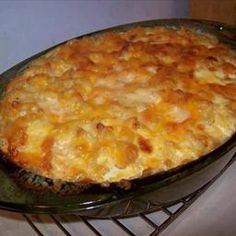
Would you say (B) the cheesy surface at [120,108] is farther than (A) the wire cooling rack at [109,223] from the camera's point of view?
No

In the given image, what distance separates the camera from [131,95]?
3.52 feet

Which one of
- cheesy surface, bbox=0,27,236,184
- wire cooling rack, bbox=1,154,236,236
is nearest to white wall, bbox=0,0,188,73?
cheesy surface, bbox=0,27,236,184

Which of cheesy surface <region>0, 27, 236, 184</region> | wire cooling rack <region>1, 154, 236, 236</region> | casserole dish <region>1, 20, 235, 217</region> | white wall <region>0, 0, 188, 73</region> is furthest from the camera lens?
white wall <region>0, 0, 188, 73</region>

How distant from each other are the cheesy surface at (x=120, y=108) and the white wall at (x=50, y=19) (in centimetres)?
45

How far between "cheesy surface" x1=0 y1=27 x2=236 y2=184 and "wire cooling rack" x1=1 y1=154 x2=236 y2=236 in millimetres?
206

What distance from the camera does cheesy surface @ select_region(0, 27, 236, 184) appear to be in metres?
0.92

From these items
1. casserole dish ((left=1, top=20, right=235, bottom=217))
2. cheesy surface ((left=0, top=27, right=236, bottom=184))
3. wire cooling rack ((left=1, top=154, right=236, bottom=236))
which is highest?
cheesy surface ((left=0, top=27, right=236, bottom=184))

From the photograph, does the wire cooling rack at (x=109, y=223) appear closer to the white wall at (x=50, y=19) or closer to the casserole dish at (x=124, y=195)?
the casserole dish at (x=124, y=195)

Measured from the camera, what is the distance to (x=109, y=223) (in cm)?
111

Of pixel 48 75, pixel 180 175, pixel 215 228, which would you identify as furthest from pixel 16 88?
pixel 215 228

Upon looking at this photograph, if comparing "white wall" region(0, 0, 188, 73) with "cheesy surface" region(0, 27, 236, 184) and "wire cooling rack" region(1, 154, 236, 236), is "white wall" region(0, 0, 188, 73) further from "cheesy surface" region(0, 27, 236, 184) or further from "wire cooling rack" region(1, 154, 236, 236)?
"wire cooling rack" region(1, 154, 236, 236)

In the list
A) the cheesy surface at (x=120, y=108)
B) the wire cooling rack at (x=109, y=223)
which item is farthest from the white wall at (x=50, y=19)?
the wire cooling rack at (x=109, y=223)

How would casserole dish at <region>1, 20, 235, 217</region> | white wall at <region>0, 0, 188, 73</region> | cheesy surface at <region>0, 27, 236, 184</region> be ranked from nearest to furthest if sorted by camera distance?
casserole dish at <region>1, 20, 235, 217</region>
cheesy surface at <region>0, 27, 236, 184</region>
white wall at <region>0, 0, 188, 73</region>

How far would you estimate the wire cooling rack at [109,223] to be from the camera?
42.1 inches
